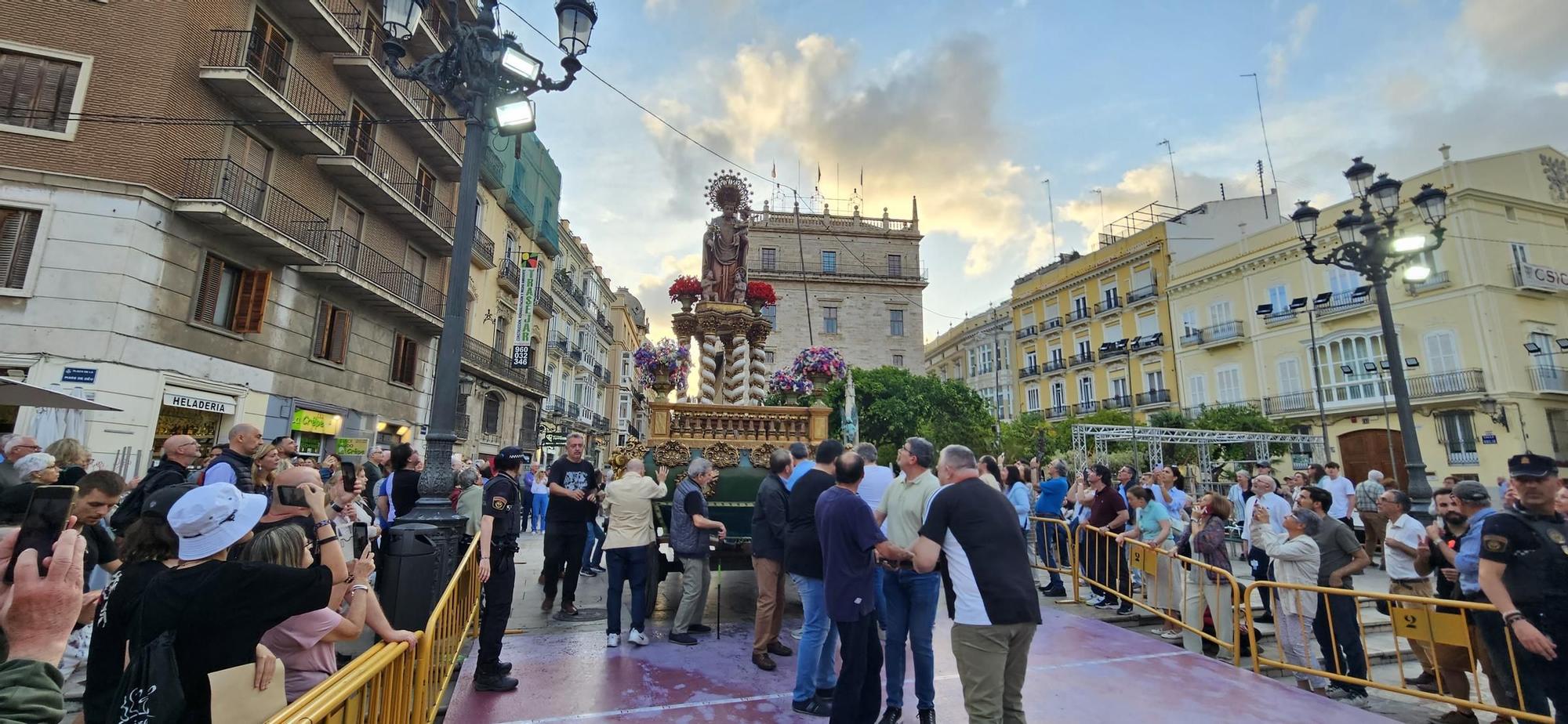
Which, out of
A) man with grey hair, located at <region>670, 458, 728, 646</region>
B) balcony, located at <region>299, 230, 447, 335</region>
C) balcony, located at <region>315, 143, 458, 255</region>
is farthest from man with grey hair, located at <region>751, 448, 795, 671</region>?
balcony, located at <region>315, 143, 458, 255</region>

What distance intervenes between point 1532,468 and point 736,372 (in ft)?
26.5

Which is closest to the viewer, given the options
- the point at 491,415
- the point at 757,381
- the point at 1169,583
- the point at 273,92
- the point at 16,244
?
the point at 1169,583

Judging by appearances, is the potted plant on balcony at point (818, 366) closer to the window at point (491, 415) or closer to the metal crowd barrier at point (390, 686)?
the metal crowd barrier at point (390, 686)

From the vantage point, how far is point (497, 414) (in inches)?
1042

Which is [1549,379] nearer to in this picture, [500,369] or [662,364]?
Answer: [662,364]

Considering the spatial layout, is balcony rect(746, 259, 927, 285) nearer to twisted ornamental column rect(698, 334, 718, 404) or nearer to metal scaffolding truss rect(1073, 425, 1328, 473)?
metal scaffolding truss rect(1073, 425, 1328, 473)

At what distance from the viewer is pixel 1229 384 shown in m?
31.4

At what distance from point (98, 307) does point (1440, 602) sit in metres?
17.2

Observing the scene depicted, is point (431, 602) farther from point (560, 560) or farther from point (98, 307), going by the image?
point (98, 307)

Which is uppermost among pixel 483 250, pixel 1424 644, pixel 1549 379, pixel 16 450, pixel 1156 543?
pixel 483 250

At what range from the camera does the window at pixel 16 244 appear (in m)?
10.8

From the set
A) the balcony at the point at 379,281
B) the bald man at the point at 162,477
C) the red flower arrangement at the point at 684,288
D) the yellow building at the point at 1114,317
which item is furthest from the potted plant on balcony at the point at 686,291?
the yellow building at the point at 1114,317

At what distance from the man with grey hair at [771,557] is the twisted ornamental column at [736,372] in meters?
4.23

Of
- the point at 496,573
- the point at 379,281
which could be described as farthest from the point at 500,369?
the point at 496,573
